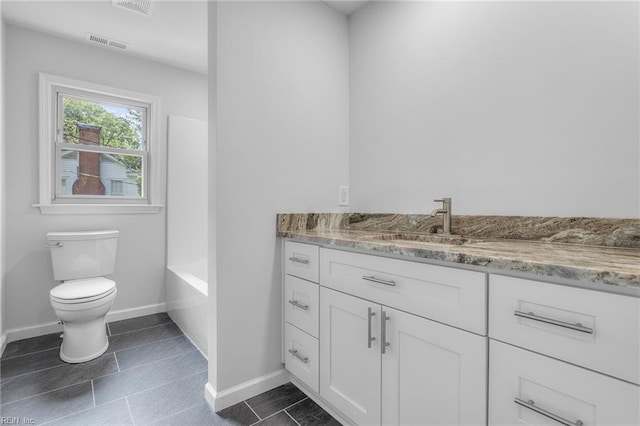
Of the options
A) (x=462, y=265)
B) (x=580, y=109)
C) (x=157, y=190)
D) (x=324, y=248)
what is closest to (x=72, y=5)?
(x=157, y=190)

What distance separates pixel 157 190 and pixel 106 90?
35.5 inches

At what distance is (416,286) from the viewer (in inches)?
41.4

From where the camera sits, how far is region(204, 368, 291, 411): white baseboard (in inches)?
60.0

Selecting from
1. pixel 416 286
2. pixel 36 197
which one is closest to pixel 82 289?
pixel 36 197

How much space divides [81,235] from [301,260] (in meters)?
1.81

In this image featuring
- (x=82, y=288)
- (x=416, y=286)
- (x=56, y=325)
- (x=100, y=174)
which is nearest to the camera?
(x=416, y=286)

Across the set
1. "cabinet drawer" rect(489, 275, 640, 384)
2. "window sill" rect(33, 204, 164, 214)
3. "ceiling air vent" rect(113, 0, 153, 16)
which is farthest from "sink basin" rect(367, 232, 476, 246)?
"window sill" rect(33, 204, 164, 214)

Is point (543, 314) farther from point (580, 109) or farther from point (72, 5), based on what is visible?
point (72, 5)

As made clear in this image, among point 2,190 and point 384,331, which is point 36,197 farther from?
point 384,331

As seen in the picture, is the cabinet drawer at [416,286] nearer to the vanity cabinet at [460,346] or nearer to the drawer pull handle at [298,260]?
the vanity cabinet at [460,346]

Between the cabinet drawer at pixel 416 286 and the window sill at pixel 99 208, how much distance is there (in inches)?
82.4

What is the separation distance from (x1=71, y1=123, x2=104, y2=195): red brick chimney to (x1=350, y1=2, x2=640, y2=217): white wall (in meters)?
2.19

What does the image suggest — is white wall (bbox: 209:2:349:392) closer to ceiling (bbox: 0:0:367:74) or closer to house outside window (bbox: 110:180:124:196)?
ceiling (bbox: 0:0:367:74)

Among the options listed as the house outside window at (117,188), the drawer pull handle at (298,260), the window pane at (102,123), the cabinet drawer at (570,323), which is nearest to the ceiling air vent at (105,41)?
the window pane at (102,123)
